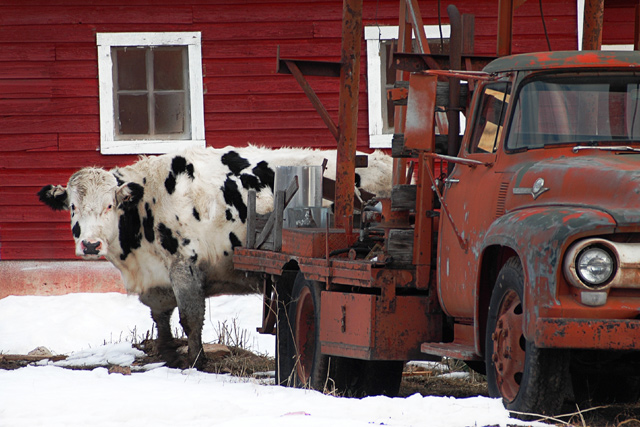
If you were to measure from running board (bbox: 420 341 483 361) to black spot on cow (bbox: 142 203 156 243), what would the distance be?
4.90 meters

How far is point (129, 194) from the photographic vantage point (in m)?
10.6

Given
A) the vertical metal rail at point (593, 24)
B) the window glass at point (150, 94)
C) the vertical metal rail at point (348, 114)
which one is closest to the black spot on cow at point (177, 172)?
the vertical metal rail at point (348, 114)

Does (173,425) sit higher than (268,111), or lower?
lower

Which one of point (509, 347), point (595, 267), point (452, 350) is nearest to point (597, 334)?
point (595, 267)

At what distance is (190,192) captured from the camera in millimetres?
10500

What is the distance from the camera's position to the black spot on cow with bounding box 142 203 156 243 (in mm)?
10641

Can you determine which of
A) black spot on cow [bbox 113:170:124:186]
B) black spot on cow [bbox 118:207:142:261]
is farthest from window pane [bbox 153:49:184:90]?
black spot on cow [bbox 118:207:142:261]

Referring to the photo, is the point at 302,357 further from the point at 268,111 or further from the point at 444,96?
the point at 268,111

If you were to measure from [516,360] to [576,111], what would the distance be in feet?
4.80

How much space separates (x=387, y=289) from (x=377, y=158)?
450 cm

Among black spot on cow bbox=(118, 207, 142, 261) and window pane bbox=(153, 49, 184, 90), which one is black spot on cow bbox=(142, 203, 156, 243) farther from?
window pane bbox=(153, 49, 184, 90)

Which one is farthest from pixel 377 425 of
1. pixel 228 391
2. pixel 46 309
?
pixel 46 309

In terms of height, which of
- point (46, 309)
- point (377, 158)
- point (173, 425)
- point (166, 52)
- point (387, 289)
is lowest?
Result: point (46, 309)

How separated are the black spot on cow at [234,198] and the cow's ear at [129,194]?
877mm
